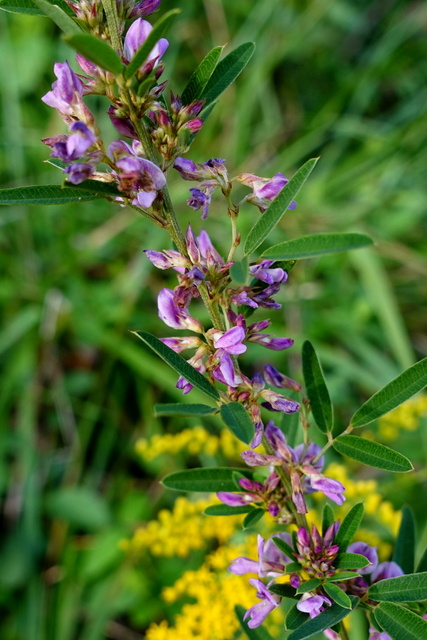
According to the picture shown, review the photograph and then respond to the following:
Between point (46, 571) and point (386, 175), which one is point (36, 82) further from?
point (46, 571)

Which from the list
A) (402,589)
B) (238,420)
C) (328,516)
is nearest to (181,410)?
(238,420)

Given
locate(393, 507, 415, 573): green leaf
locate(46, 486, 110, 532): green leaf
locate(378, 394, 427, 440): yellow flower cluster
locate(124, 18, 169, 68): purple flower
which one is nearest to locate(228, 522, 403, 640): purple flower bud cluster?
locate(393, 507, 415, 573): green leaf

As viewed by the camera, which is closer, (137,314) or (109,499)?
(109,499)

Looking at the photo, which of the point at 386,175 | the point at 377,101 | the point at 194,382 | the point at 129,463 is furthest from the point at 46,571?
the point at 377,101

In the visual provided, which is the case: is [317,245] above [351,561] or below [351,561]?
above

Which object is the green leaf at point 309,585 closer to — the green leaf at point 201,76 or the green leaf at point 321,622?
the green leaf at point 321,622

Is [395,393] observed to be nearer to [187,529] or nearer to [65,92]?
[65,92]

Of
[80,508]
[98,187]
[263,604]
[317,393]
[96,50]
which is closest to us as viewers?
[96,50]
